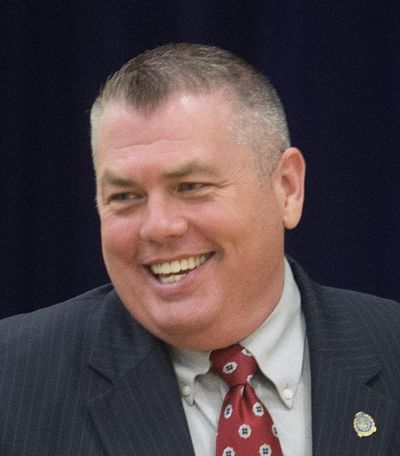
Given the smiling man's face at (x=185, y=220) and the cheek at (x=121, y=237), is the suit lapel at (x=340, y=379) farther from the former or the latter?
the cheek at (x=121, y=237)

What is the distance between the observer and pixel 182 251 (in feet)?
6.55

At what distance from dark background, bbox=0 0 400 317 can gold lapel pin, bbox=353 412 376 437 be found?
961 mm

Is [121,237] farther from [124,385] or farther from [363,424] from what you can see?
[363,424]

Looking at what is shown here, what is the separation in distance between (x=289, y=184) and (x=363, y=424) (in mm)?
447

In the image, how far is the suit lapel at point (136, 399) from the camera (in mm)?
2008

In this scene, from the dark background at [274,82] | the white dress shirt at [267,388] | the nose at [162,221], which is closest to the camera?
the nose at [162,221]

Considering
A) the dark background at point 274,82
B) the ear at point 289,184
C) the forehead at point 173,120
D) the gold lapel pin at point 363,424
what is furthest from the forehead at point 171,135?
the dark background at point 274,82

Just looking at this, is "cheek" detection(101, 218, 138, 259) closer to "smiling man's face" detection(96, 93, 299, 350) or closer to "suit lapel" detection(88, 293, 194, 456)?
"smiling man's face" detection(96, 93, 299, 350)

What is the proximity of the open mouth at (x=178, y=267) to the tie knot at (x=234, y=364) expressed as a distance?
16cm

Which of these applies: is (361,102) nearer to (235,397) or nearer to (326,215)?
(326,215)

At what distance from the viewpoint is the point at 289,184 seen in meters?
2.17

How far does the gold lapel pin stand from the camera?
6.77 feet

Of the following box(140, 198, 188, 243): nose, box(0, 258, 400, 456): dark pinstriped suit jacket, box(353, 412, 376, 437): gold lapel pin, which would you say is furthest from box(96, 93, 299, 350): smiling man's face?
box(353, 412, 376, 437): gold lapel pin

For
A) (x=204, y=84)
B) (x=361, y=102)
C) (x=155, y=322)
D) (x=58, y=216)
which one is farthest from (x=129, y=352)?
(x=361, y=102)
